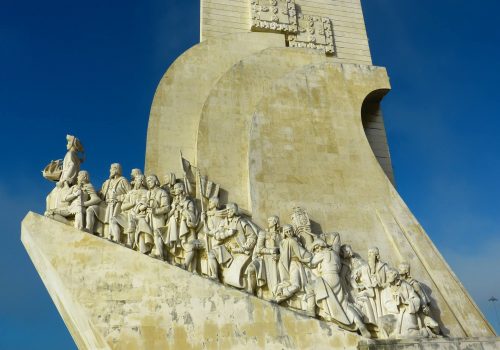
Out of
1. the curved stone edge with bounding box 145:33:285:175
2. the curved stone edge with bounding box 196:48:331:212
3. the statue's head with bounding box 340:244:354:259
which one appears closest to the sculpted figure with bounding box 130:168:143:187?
the curved stone edge with bounding box 145:33:285:175

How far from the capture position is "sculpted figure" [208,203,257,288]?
705 centimetres

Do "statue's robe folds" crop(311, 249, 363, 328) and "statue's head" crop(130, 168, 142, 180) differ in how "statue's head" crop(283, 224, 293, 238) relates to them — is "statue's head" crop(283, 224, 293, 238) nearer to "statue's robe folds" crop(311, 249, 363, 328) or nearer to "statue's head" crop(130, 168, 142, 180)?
"statue's robe folds" crop(311, 249, 363, 328)

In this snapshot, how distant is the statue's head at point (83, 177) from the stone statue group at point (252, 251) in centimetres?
2

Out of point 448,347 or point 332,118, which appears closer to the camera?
point 448,347

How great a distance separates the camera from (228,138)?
915cm

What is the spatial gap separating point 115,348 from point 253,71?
6.01 meters

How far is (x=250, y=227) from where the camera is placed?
7.63m

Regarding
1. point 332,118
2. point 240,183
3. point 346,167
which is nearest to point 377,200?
point 346,167

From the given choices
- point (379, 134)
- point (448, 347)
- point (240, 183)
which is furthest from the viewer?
point (379, 134)

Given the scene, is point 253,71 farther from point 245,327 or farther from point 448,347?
point 448,347

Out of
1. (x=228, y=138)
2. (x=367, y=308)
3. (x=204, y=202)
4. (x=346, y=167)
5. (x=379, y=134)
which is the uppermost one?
(x=379, y=134)

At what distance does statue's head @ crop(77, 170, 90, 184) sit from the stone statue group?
0.02m

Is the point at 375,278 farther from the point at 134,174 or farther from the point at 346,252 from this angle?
the point at 134,174

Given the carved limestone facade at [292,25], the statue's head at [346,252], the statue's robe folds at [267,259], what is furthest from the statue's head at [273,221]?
the carved limestone facade at [292,25]
